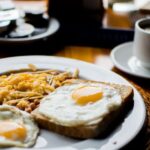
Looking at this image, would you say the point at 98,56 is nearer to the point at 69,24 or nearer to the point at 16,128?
the point at 69,24

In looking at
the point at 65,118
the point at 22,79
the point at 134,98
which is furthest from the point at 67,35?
the point at 65,118

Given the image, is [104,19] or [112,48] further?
[104,19]

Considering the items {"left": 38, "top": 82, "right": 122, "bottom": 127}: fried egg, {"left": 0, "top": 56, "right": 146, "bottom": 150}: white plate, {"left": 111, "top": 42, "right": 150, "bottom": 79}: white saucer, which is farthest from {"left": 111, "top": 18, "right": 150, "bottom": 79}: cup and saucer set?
{"left": 38, "top": 82, "right": 122, "bottom": 127}: fried egg

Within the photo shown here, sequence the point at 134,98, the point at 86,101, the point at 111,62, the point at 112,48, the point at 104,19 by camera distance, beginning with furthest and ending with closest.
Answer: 1. the point at 104,19
2. the point at 112,48
3. the point at 111,62
4. the point at 134,98
5. the point at 86,101

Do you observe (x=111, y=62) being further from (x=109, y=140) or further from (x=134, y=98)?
(x=109, y=140)

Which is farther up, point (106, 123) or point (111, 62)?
point (106, 123)

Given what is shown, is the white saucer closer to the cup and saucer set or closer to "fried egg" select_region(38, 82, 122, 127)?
the cup and saucer set
